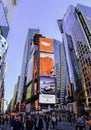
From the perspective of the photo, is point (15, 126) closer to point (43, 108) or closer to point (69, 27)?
point (43, 108)

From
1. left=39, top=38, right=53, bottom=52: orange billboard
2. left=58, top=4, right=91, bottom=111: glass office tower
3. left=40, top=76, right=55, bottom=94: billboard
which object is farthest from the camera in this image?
left=58, top=4, right=91, bottom=111: glass office tower

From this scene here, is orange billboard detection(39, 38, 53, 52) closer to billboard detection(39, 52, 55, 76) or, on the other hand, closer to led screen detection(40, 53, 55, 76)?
billboard detection(39, 52, 55, 76)

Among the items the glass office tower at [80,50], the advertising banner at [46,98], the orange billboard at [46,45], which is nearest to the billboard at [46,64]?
the orange billboard at [46,45]

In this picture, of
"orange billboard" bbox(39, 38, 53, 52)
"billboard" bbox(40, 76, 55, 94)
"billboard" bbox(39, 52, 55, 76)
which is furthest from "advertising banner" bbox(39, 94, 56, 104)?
"orange billboard" bbox(39, 38, 53, 52)

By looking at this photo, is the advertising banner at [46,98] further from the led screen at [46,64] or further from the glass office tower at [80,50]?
the glass office tower at [80,50]

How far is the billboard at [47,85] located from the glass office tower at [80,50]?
16.9m

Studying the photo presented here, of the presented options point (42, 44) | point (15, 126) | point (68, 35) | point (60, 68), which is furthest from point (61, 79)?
point (15, 126)

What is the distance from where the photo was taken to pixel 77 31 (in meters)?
125

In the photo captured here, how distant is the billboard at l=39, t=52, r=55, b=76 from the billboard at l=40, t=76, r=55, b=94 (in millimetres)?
2781

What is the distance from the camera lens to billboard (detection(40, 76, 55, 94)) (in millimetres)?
88287

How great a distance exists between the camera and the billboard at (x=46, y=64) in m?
97.1

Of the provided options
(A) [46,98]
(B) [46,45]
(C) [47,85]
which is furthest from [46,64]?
(A) [46,98]

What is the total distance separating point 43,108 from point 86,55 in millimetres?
36690

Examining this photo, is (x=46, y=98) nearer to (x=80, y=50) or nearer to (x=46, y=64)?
(x=46, y=64)
